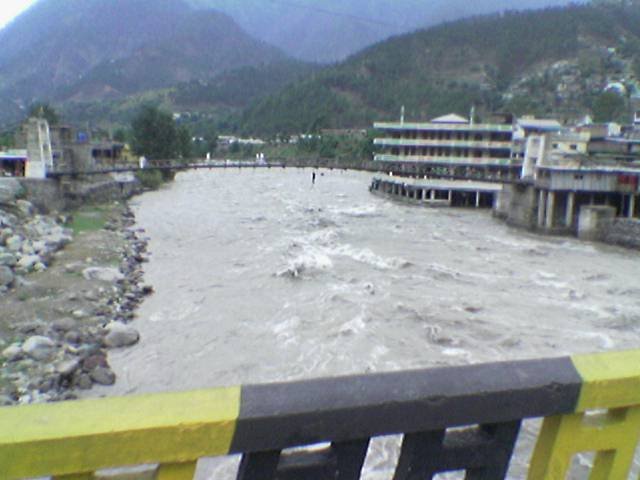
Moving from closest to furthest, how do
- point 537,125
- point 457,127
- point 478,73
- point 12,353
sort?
point 12,353 < point 537,125 < point 457,127 < point 478,73

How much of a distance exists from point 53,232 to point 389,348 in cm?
1231

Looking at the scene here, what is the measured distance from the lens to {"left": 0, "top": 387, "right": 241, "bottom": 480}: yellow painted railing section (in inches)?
42.3

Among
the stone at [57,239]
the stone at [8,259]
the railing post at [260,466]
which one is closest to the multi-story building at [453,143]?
the stone at [57,239]

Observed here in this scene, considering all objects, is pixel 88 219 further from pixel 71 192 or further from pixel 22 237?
pixel 22 237

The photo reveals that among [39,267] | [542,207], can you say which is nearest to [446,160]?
[542,207]

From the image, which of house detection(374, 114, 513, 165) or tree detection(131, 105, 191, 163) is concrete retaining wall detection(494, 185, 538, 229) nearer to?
house detection(374, 114, 513, 165)

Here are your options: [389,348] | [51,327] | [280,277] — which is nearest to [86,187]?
[280,277]

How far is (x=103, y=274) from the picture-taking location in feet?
44.8

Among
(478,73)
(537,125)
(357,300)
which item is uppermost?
(478,73)

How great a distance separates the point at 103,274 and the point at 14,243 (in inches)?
130

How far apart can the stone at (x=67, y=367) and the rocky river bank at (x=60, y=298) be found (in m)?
0.01

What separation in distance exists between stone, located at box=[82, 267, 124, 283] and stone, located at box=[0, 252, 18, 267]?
5.08ft

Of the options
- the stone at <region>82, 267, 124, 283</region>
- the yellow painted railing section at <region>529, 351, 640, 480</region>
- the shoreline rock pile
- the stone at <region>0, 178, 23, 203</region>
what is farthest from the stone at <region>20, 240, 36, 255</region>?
the yellow painted railing section at <region>529, 351, 640, 480</region>

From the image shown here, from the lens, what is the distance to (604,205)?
22922 millimetres
